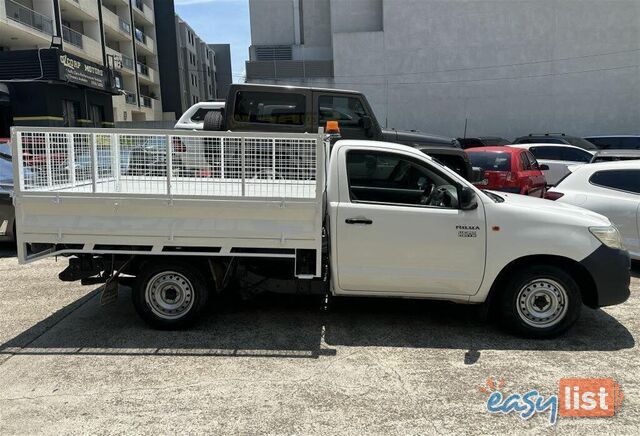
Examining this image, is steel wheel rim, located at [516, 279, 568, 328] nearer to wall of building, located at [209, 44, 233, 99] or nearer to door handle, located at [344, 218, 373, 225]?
door handle, located at [344, 218, 373, 225]

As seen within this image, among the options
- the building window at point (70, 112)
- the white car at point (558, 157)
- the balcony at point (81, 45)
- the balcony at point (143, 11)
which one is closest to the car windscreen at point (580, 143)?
the white car at point (558, 157)

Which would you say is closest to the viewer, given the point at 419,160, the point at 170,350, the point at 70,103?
the point at 170,350

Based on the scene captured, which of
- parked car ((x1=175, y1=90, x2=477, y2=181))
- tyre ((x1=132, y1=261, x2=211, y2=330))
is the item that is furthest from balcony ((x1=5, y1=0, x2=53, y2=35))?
tyre ((x1=132, y1=261, x2=211, y2=330))

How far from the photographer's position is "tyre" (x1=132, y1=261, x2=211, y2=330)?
16.1 ft

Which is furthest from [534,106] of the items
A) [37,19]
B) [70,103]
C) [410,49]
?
[37,19]

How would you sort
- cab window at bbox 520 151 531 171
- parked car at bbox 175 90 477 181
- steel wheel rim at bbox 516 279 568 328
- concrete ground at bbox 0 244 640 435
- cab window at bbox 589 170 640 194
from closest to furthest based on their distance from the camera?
concrete ground at bbox 0 244 640 435, steel wheel rim at bbox 516 279 568 328, cab window at bbox 589 170 640 194, parked car at bbox 175 90 477 181, cab window at bbox 520 151 531 171

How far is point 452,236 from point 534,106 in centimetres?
3184

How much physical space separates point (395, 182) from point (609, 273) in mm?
2141

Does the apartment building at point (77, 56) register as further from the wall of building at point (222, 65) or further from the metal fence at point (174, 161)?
the wall of building at point (222, 65)

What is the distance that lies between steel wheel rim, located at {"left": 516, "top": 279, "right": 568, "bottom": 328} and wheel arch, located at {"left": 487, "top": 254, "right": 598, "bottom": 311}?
173 mm

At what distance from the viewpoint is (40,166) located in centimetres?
487

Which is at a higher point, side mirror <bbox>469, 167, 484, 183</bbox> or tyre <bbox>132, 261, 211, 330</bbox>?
side mirror <bbox>469, 167, 484, 183</bbox>

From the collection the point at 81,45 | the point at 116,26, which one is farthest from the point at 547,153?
the point at 116,26

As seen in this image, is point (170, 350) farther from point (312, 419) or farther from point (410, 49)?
point (410, 49)
